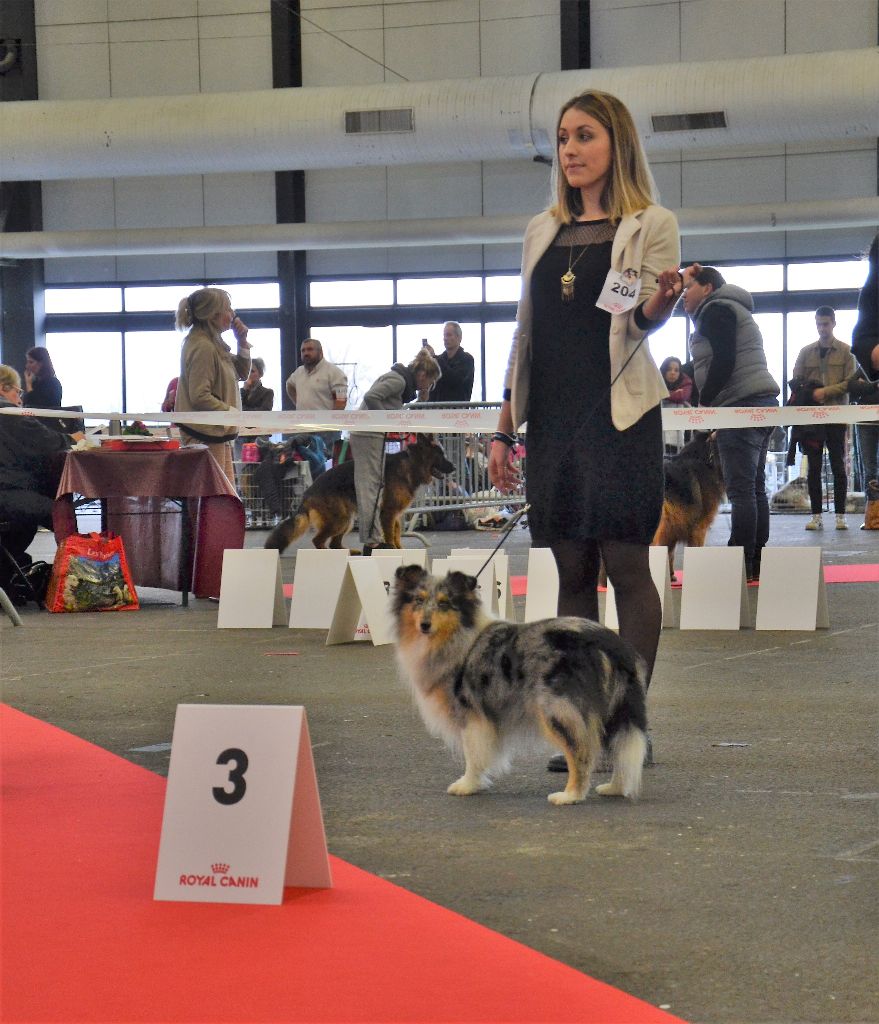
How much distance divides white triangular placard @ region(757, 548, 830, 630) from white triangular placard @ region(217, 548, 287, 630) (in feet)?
6.52

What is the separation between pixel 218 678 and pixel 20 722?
0.90 metres

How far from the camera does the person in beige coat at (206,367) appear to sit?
6367 mm

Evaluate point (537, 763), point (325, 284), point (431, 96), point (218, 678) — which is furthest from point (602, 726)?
point (325, 284)

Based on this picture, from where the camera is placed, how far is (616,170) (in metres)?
2.72

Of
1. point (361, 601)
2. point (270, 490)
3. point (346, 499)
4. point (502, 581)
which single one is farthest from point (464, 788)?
point (270, 490)

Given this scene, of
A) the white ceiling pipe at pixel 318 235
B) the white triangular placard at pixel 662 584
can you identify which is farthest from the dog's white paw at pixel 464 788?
the white ceiling pipe at pixel 318 235

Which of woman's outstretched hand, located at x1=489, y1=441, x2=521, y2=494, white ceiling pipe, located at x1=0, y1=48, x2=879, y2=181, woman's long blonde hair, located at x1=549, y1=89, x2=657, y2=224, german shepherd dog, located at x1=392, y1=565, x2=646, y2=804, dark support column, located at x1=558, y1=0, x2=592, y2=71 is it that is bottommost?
german shepherd dog, located at x1=392, y1=565, x2=646, y2=804

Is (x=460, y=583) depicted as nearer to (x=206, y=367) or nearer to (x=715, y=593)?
(x=715, y=593)

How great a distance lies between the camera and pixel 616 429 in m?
2.72

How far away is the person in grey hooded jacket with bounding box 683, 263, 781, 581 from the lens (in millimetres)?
5883

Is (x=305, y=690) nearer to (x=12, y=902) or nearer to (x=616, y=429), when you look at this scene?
(x=616, y=429)

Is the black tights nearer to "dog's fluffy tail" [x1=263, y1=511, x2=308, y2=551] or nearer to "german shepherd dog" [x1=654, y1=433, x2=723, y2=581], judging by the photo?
"german shepherd dog" [x1=654, y1=433, x2=723, y2=581]

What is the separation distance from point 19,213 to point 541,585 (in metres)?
13.7

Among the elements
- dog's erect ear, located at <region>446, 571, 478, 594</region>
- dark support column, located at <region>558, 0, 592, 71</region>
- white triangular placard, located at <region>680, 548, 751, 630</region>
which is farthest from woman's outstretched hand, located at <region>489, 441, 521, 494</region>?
dark support column, located at <region>558, 0, 592, 71</region>
